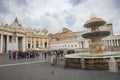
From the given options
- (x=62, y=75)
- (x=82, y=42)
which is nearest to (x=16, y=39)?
(x=82, y=42)

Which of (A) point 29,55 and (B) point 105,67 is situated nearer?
(B) point 105,67

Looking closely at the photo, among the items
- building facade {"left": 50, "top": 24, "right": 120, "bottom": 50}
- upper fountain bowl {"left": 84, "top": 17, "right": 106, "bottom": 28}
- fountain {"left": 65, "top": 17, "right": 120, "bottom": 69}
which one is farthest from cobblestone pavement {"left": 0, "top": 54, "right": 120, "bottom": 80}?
building facade {"left": 50, "top": 24, "right": 120, "bottom": 50}

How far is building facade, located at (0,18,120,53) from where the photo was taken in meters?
52.3

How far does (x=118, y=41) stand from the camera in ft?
216

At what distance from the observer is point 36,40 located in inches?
3474

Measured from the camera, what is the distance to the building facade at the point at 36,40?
52.3 m

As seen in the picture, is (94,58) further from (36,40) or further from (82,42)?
(36,40)

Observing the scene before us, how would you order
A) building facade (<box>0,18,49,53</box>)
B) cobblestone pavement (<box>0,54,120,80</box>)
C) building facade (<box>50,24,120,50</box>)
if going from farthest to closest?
building facade (<box>50,24,120,50</box>), building facade (<box>0,18,49,53</box>), cobblestone pavement (<box>0,54,120,80</box>)

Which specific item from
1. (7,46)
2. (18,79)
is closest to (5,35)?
(7,46)

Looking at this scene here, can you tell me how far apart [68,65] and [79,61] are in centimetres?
157

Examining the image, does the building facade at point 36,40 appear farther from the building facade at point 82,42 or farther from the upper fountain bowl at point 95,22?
the upper fountain bowl at point 95,22

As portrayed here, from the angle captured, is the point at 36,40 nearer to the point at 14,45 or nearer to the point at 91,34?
the point at 14,45

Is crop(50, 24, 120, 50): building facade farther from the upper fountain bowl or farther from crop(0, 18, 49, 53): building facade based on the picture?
the upper fountain bowl

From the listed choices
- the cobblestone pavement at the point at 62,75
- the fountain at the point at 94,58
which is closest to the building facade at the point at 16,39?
the fountain at the point at 94,58
